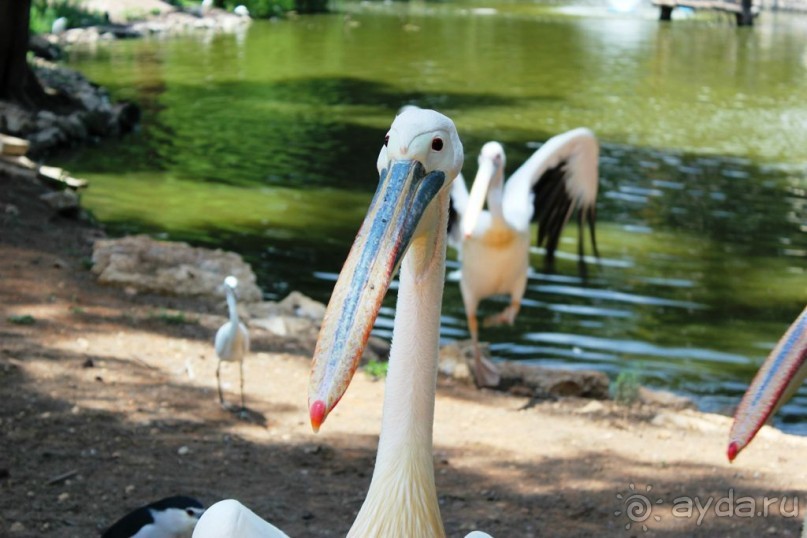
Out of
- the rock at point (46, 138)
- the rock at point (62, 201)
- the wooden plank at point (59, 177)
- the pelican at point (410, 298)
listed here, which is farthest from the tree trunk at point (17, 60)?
the pelican at point (410, 298)

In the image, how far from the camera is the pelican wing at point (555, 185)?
21.1ft

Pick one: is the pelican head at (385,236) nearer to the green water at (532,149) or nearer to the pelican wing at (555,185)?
the pelican wing at (555,185)

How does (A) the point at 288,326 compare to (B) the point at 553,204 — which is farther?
(B) the point at 553,204

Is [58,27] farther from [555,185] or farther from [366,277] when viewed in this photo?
[366,277]

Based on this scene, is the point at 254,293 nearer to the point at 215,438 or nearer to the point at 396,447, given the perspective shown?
the point at 215,438

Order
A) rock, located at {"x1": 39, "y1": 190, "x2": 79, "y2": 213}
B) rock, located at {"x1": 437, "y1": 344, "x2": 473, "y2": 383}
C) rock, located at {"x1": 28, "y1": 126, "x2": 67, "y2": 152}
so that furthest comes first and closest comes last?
1. rock, located at {"x1": 28, "y1": 126, "x2": 67, "y2": 152}
2. rock, located at {"x1": 39, "y1": 190, "x2": 79, "y2": 213}
3. rock, located at {"x1": 437, "y1": 344, "x2": 473, "y2": 383}

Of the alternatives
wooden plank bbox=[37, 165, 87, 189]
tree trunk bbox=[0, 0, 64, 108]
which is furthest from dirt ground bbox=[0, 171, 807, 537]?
tree trunk bbox=[0, 0, 64, 108]

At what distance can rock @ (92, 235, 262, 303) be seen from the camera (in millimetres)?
6672

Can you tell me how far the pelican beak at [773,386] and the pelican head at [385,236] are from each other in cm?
68

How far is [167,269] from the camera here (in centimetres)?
695

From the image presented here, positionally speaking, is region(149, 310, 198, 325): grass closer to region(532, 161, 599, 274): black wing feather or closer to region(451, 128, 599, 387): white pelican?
region(451, 128, 599, 387): white pelican

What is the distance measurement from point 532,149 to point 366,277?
1069 centimetres

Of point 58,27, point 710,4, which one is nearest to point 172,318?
point 58,27

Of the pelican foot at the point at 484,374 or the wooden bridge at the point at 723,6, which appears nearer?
the pelican foot at the point at 484,374
